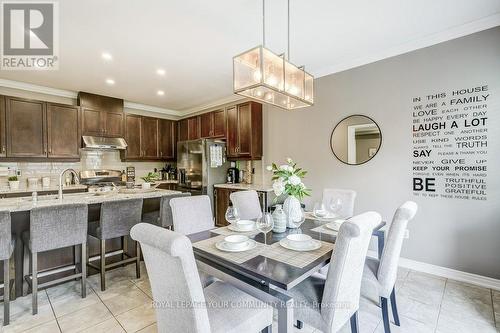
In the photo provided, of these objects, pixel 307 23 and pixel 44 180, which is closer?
pixel 307 23

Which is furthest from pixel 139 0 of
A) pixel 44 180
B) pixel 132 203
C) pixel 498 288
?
pixel 498 288

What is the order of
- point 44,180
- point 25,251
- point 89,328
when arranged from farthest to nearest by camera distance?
point 44,180
point 25,251
point 89,328

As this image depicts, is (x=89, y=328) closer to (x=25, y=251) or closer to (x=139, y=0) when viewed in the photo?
(x=25, y=251)

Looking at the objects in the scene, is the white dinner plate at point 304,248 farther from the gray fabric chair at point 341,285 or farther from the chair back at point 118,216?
the chair back at point 118,216

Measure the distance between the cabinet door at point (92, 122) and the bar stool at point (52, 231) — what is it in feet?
9.24

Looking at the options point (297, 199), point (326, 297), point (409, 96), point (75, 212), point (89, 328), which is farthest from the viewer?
point (409, 96)

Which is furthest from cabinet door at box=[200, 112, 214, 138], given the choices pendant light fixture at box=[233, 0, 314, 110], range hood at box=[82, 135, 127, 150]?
pendant light fixture at box=[233, 0, 314, 110]

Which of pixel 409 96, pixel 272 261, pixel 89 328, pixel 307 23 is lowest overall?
pixel 89 328

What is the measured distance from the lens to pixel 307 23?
2.42m

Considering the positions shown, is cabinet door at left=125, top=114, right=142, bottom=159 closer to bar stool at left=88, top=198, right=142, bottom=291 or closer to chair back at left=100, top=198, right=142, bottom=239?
bar stool at left=88, top=198, right=142, bottom=291

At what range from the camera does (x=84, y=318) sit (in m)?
1.97

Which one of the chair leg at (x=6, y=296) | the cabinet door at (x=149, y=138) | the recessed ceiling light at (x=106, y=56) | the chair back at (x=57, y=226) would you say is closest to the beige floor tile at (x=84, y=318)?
the chair leg at (x=6, y=296)

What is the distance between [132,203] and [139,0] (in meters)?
1.92

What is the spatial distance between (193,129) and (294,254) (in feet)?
15.2
